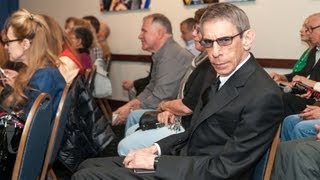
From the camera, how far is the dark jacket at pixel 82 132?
262cm

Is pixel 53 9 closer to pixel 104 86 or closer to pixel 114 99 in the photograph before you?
pixel 114 99

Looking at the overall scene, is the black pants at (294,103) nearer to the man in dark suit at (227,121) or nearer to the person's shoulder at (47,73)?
the man in dark suit at (227,121)

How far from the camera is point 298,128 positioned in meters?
2.47

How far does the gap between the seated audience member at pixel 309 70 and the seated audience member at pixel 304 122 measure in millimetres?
78

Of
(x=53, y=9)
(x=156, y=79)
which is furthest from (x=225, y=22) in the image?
(x=53, y=9)

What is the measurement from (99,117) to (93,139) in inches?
5.8

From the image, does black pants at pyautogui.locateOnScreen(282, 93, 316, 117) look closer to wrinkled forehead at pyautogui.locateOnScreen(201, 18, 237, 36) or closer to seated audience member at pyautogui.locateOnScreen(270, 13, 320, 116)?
seated audience member at pyautogui.locateOnScreen(270, 13, 320, 116)

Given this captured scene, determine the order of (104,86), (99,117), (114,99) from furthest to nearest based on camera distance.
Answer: (114,99) < (104,86) < (99,117)

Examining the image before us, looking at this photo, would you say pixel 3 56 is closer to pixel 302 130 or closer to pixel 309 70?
pixel 302 130

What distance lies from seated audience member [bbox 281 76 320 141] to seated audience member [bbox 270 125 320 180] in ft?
1.33

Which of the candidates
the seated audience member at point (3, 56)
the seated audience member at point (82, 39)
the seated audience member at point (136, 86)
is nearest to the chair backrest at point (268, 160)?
the seated audience member at point (3, 56)

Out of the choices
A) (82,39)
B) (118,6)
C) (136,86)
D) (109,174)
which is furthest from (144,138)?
(118,6)

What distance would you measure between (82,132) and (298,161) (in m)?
1.37

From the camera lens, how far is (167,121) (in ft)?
8.36
